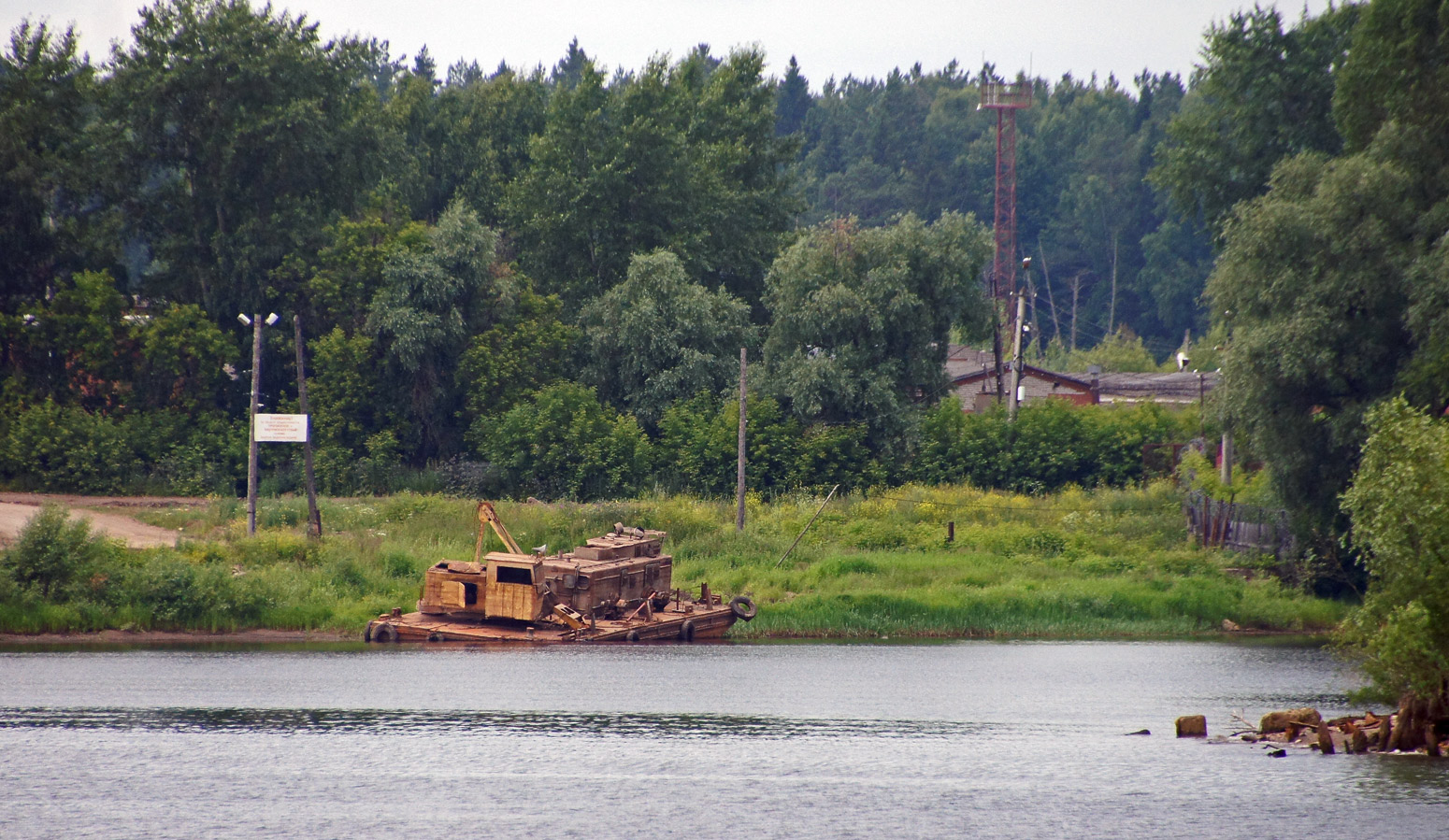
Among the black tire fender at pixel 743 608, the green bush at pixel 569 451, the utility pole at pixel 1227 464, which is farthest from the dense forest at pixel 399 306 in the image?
the black tire fender at pixel 743 608

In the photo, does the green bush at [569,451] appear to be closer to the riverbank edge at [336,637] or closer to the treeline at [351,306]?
the treeline at [351,306]

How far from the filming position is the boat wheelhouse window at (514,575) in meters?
42.7

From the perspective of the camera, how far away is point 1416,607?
26938 mm

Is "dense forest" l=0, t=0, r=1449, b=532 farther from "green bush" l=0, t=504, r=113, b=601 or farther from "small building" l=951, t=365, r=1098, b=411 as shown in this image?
"green bush" l=0, t=504, r=113, b=601

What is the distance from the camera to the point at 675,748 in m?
31.0

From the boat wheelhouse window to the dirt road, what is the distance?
13.3 meters

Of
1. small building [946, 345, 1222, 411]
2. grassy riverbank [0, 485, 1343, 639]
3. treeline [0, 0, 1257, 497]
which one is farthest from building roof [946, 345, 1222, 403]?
grassy riverbank [0, 485, 1343, 639]

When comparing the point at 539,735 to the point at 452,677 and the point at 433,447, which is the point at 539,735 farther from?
the point at 433,447

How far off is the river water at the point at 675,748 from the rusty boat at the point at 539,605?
1044mm

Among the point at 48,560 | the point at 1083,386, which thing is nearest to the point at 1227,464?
the point at 1083,386

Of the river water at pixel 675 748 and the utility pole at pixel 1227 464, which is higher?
the utility pole at pixel 1227 464

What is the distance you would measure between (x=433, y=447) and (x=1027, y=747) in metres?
44.4

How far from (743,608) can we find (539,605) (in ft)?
22.6

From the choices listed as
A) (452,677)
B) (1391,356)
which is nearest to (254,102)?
(452,677)
